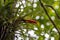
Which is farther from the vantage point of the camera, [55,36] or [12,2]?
[55,36]

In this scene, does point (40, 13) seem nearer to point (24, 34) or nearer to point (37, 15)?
point (37, 15)

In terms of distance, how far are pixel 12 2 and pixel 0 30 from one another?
147 millimetres

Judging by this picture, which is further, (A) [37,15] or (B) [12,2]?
(A) [37,15]

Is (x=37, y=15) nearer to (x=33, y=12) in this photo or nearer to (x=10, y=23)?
(x=33, y=12)

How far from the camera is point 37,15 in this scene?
0.89 metres

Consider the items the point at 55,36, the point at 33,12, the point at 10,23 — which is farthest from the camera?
the point at 55,36

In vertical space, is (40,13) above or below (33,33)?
above

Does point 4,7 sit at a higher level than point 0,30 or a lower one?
higher

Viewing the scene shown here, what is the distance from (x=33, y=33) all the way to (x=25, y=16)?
0.42 ft

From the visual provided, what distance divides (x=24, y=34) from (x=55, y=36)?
0.24 m

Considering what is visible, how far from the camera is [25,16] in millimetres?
761

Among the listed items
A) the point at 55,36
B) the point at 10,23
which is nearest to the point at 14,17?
the point at 10,23

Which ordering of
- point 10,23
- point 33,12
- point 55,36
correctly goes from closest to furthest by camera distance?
1. point 10,23
2. point 33,12
3. point 55,36

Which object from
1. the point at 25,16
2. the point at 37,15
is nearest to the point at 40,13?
the point at 37,15
